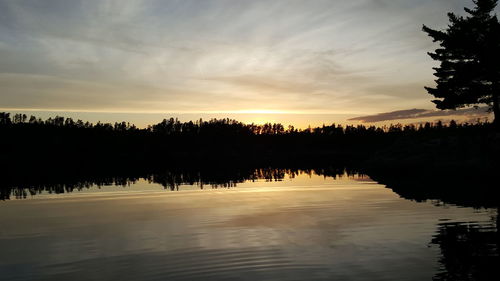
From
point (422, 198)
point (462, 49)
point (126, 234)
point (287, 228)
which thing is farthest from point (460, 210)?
point (462, 49)

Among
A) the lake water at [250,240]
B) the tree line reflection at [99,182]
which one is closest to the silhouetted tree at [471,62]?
the tree line reflection at [99,182]

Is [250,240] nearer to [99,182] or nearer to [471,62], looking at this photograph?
[99,182]

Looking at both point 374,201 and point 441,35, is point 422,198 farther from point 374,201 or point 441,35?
point 441,35

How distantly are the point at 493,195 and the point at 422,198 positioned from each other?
5000mm

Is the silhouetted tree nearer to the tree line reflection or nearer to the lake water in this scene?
the tree line reflection

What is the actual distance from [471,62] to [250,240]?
4950cm

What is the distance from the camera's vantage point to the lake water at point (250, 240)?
12.7 metres

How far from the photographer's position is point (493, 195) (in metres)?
28.8

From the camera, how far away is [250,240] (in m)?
17.0

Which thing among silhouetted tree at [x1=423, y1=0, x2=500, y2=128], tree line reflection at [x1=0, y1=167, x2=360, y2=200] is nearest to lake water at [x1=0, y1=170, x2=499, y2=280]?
tree line reflection at [x1=0, y1=167, x2=360, y2=200]

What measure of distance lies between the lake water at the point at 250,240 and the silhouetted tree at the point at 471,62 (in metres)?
32.1

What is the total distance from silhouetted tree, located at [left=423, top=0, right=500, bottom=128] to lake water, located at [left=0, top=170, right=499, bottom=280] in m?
32.1

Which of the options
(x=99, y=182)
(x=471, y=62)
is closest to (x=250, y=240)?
(x=99, y=182)

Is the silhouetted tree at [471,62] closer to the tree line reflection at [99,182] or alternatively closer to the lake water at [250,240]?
the tree line reflection at [99,182]
